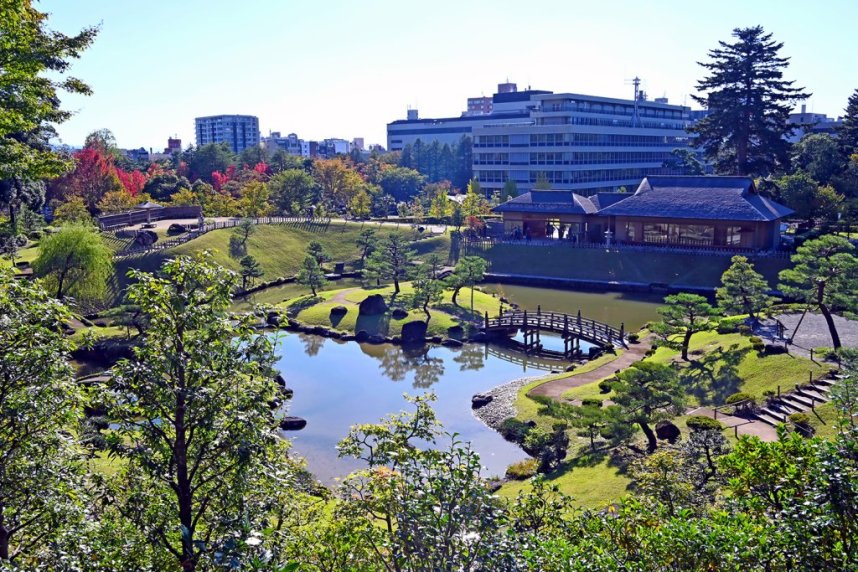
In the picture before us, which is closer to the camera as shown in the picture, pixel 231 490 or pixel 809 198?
pixel 231 490

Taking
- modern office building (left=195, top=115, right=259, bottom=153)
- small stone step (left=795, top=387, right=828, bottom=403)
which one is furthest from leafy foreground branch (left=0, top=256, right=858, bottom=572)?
modern office building (left=195, top=115, right=259, bottom=153)

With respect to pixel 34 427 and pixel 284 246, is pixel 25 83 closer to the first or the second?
pixel 34 427

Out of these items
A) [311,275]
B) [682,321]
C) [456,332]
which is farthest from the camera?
[311,275]

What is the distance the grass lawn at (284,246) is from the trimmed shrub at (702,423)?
36.7 meters

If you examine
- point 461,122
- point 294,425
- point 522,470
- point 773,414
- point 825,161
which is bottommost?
point 294,425

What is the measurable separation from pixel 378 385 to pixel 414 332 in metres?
6.70

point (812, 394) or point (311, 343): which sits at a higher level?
point (812, 394)

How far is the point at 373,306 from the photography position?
42.2m

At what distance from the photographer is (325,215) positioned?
223 feet

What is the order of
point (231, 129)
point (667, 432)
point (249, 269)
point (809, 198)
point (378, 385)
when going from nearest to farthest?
point (667, 432)
point (378, 385)
point (249, 269)
point (809, 198)
point (231, 129)

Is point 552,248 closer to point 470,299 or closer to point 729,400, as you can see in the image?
point 470,299

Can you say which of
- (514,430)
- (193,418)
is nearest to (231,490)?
(193,418)

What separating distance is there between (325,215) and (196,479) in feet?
196

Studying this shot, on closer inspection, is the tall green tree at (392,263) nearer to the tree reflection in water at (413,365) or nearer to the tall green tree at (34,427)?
the tree reflection in water at (413,365)
